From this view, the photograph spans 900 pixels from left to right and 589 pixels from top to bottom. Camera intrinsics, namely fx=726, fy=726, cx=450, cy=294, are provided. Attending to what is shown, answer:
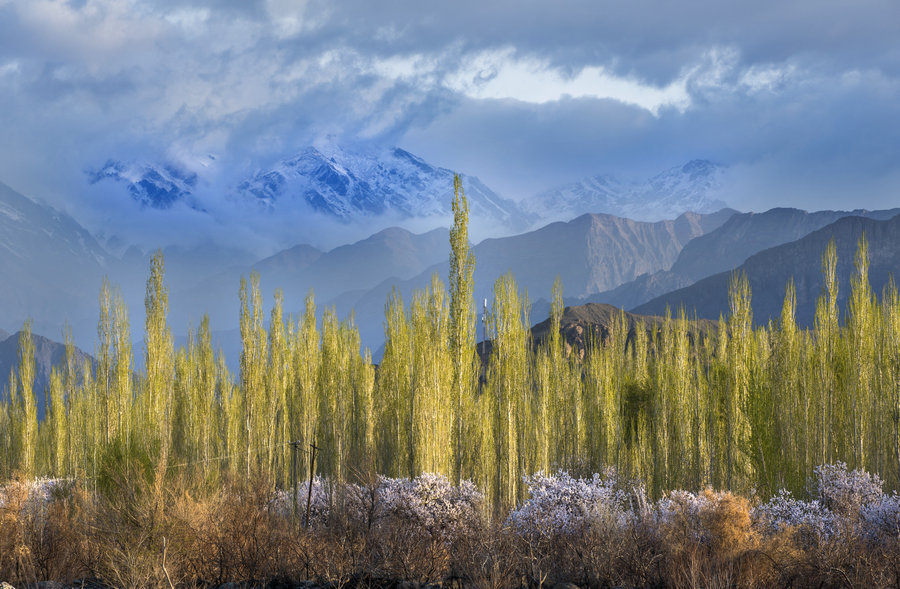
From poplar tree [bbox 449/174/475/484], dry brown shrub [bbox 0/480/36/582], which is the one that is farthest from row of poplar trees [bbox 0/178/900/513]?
dry brown shrub [bbox 0/480/36/582]

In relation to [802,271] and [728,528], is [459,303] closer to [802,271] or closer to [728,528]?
[728,528]

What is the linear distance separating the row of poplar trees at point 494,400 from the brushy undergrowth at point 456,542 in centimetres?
171

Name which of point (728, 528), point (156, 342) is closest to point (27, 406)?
point (156, 342)

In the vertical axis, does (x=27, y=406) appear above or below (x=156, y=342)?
below

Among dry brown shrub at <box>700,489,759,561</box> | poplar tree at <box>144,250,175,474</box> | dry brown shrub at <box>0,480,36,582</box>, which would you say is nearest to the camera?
dry brown shrub at <box>700,489,759,561</box>

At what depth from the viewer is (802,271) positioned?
151m

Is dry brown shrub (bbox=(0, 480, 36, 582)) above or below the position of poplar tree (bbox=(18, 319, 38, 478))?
below

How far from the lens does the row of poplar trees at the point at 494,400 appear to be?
19.8 meters

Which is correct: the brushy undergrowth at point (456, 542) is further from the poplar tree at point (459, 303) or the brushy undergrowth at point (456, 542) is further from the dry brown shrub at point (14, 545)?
the poplar tree at point (459, 303)

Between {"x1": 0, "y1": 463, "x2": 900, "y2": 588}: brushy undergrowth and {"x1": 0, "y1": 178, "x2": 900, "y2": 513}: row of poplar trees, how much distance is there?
1712 millimetres

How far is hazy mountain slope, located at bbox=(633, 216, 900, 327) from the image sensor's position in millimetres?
131875

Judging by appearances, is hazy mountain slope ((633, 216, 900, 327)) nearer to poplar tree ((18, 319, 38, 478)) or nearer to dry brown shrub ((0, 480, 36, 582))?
poplar tree ((18, 319, 38, 478))

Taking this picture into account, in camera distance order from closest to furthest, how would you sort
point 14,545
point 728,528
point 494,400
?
point 728,528, point 14,545, point 494,400

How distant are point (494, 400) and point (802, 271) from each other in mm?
144141
